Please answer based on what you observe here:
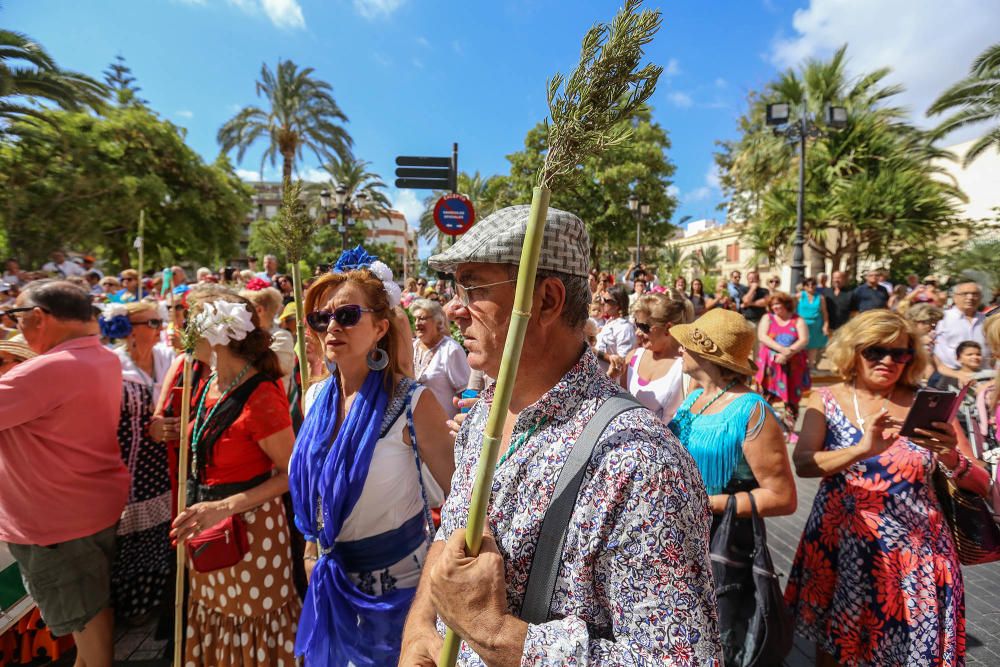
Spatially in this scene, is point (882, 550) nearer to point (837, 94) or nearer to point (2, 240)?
point (2, 240)

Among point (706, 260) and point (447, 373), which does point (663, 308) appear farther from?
point (706, 260)

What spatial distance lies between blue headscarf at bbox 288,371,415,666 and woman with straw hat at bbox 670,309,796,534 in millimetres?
1521

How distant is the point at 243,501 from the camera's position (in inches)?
97.7

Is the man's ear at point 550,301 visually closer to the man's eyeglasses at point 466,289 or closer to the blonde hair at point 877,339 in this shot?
the man's eyeglasses at point 466,289

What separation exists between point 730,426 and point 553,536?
1771mm

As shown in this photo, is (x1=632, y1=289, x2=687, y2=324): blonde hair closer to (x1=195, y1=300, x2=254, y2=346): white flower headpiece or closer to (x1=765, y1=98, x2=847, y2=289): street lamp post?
(x1=195, y1=300, x2=254, y2=346): white flower headpiece

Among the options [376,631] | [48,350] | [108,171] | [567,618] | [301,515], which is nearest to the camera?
[567,618]

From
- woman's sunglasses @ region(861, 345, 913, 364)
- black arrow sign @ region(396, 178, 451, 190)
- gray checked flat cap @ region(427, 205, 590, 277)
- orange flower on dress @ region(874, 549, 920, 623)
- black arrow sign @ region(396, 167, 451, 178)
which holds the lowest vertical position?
orange flower on dress @ region(874, 549, 920, 623)

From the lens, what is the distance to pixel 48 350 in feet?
9.24

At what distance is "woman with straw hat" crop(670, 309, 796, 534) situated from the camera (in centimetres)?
243

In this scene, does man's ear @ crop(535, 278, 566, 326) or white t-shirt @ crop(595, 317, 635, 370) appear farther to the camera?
white t-shirt @ crop(595, 317, 635, 370)

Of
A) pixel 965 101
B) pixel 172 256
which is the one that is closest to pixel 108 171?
pixel 172 256

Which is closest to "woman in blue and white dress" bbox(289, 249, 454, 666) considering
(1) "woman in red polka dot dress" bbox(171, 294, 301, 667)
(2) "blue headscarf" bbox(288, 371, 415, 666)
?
(2) "blue headscarf" bbox(288, 371, 415, 666)

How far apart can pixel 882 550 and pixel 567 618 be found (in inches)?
82.5
